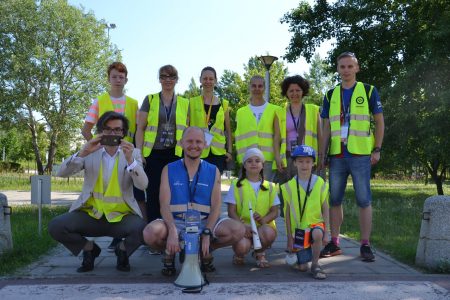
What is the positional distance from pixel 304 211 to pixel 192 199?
115 cm

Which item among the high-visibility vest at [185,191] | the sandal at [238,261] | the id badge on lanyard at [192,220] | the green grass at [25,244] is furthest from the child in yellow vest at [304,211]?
the green grass at [25,244]

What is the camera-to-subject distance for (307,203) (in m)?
4.87

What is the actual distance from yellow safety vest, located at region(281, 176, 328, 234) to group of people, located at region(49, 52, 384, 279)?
10 millimetres

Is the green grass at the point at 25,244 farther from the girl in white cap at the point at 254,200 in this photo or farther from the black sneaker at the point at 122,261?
the girl in white cap at the point at 254,200

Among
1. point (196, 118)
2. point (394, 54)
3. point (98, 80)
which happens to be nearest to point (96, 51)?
point (98, 80)

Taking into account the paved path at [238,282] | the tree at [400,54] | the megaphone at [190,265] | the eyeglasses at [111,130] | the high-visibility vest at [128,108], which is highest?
the tree at [400,54]

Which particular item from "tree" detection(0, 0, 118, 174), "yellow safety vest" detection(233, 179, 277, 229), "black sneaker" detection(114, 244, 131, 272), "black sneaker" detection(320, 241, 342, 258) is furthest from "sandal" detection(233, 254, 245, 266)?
"tree" detection(0, 0, 118, 174)

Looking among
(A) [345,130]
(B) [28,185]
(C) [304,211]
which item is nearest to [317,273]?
(C) [304,211]

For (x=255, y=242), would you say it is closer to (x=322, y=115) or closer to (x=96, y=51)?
(x=322, y=115)

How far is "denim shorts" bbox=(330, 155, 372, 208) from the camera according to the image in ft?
17.6

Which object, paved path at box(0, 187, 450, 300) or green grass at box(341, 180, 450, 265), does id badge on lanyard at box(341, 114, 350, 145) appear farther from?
green grass at box(341, 180, 450, 265)

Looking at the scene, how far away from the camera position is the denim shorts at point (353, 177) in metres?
5.35

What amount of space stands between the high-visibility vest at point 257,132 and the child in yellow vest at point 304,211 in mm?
780

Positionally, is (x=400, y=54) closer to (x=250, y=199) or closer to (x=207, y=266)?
(x=250, y=199)
